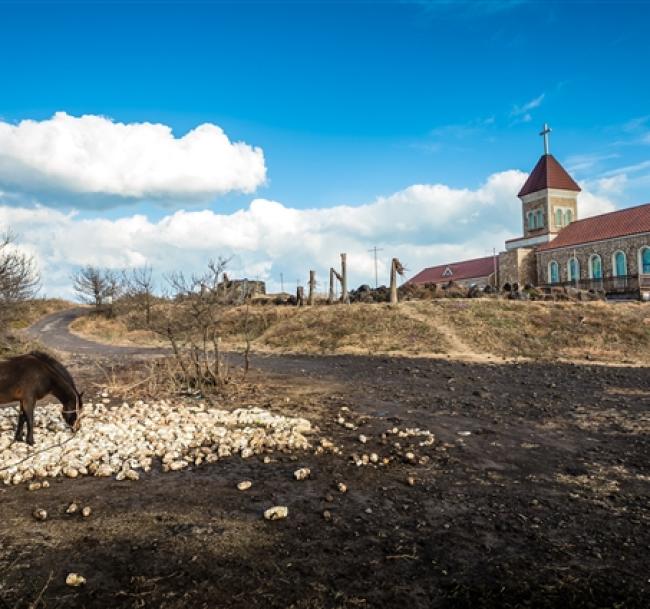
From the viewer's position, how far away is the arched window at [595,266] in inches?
2017

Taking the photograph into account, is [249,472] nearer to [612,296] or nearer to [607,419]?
Result: [607,419]

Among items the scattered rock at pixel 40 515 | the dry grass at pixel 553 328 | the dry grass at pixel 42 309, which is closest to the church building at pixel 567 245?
the dry grass at pixel 553 328

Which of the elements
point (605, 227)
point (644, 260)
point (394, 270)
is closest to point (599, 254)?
point (605, 227)

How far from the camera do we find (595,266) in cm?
5194

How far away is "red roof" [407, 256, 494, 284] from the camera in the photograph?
63156mm

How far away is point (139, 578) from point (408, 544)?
263cm

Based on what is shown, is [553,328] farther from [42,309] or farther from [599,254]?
[42,309]

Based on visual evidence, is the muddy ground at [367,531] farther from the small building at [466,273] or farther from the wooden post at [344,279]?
the small building at [466,273]

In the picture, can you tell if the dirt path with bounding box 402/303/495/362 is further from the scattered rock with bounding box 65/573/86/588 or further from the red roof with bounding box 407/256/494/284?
the red roof with bounding box 407/256/494/284

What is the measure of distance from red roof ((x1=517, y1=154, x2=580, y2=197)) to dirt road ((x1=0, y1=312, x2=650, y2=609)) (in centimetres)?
5922

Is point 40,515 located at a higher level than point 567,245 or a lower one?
lower

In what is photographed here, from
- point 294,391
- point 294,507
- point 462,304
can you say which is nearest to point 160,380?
point 294,391

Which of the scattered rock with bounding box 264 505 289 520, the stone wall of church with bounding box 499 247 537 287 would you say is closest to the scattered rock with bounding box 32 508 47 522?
the scattered rock with bounding box 264 505 289 520

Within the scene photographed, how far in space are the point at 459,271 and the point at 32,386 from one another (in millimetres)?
63409
